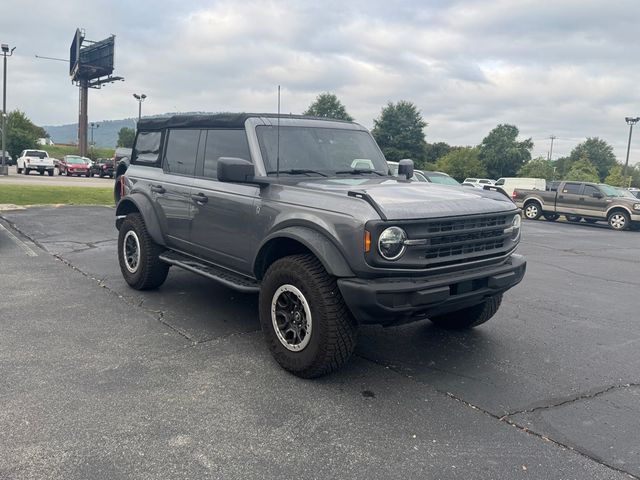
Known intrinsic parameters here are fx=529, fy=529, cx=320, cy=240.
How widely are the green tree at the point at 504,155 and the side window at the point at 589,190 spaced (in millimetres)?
55610

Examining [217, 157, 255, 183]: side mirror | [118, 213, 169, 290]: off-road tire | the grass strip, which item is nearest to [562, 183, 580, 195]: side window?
the grass strip

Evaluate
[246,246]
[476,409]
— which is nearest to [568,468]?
[476,409]

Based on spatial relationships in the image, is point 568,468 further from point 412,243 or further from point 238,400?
point 238,400

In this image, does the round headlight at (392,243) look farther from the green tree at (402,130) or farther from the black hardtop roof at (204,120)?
the green tree at (402,130)

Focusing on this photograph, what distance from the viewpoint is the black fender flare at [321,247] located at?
363 cm

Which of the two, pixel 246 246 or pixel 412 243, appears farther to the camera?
pixel 246 246

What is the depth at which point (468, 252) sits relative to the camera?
13.4 feet

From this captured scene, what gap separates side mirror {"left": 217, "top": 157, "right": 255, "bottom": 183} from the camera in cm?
418

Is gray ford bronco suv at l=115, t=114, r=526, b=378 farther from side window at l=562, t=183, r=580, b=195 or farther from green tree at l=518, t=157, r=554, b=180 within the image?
green tree at l=518, t=157, r=554, b=180

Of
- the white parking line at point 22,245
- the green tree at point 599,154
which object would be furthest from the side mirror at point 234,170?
the green tree at point 599,154

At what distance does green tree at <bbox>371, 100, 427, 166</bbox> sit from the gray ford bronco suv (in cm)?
5832

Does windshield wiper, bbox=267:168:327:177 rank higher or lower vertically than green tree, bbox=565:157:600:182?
lower

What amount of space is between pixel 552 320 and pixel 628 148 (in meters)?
42.5

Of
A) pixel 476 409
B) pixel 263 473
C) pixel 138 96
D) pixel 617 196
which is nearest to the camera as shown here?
pixel 263 473
